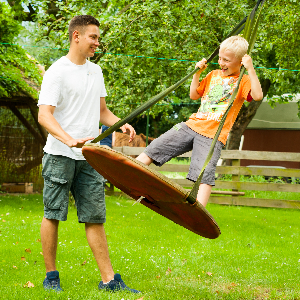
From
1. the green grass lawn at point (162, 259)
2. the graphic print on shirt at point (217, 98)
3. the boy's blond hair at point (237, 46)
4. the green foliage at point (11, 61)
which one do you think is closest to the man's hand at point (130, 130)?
the graphic print on shirt at point (217, 98)

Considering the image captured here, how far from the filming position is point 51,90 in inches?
104

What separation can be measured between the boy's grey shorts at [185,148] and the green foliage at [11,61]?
5041 millimetres

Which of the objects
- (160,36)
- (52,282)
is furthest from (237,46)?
(160,36)

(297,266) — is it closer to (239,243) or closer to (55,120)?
(239,243)

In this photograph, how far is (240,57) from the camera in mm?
2799

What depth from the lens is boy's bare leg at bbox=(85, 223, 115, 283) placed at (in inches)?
111

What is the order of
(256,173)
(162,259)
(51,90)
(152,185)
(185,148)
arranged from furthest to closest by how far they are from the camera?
1. (256,173)
2. (162,259)
3. (185,148)
4. (51,90)
5. (152,185)

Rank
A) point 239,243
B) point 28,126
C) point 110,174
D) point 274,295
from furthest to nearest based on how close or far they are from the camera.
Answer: point 28,126 → point 239,243 → point 274,295 → point 110,174

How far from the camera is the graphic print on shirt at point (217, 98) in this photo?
279 centimetres

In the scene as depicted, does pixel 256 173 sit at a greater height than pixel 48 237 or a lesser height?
lesser

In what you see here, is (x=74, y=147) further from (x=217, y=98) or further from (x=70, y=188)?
(x=217, y=98)

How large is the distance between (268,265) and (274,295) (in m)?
0.92

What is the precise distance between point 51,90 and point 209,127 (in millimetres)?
1102

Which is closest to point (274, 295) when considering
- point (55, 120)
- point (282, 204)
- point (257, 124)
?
point (55, 120)
